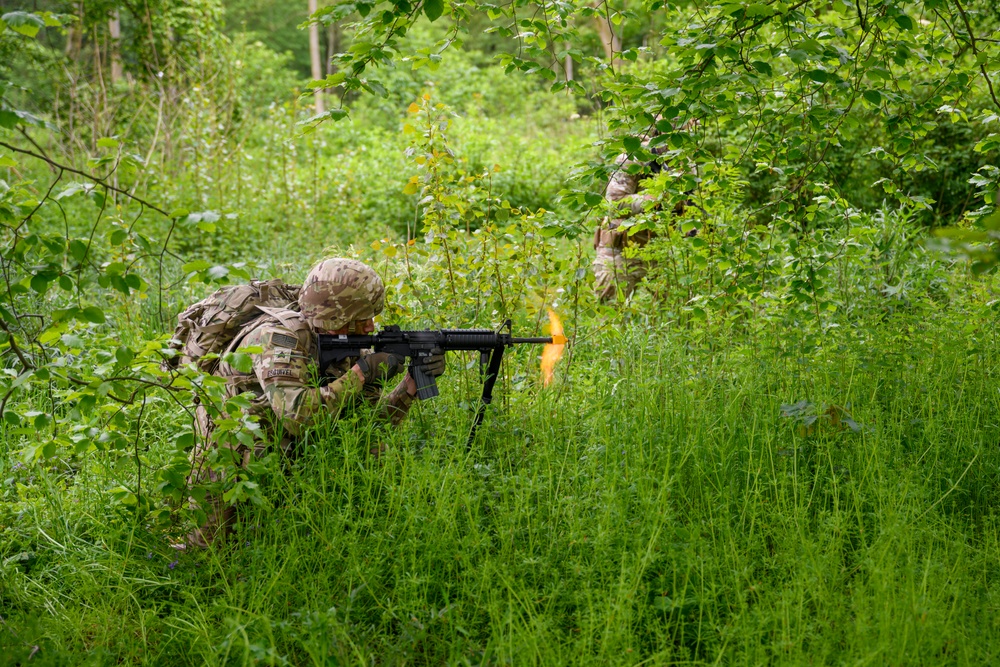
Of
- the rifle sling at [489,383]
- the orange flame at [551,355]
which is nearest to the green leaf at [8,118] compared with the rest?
the rifle sling at [489,383]

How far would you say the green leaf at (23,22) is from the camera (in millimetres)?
2186

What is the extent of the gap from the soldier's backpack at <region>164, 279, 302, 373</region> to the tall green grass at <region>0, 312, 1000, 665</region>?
1.99ft

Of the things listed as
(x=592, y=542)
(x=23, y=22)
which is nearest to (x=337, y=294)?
(x=592, y=542)

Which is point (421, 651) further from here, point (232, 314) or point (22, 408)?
point (22, 408)

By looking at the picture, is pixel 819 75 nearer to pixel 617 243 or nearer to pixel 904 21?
pixel 904 21

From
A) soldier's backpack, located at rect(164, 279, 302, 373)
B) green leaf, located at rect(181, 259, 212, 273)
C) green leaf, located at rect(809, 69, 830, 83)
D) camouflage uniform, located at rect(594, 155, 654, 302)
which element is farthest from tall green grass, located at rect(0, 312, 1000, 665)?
camouflage uniform, located at rect(594, 155, 654, 302)

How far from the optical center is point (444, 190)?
4430mm

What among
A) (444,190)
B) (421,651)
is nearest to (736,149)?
(444,190)

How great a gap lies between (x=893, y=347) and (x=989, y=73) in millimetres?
1378

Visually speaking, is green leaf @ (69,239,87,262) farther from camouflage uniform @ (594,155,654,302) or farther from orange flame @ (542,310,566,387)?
camouflage uniform @ (594,155,654,302)

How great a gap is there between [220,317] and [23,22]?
1.66 m

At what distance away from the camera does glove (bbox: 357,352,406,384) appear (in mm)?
3564

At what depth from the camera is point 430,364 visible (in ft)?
11.7

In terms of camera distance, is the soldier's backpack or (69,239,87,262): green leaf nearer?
(69,239,87,262): green leaf
